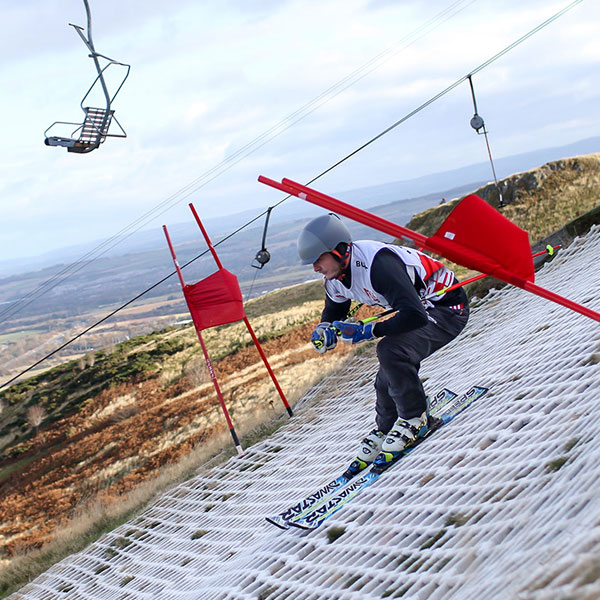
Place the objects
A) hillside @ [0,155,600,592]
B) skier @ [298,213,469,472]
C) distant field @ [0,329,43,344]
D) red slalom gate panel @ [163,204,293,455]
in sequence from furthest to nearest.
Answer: distant field @ [0,329,43,344] < hillside @ [0,155,600,592] < red slalom gate panel @ [163,204,293,455] < skier @ [298,213,469,472]

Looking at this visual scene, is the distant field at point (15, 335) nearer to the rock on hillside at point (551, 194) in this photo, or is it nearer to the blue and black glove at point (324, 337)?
the rock on hillside at point (551, 194)

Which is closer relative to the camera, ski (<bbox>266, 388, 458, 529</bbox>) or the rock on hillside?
ski (<bbox>266, 388, 458, 529</bbox>)

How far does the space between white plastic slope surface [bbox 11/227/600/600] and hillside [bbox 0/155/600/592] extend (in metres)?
1.47

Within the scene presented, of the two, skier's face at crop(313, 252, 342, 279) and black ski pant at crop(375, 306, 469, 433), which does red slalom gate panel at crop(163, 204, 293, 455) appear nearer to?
black ski pant at crop(375, 306, 469, 433)

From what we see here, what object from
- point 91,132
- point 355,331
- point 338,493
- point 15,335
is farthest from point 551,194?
point 15,335

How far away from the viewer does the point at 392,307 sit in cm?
455

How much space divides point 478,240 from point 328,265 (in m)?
1.19

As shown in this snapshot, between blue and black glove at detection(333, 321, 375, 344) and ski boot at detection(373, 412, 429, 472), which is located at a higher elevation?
blue and black glove at detection(333, 321, 375, 344)

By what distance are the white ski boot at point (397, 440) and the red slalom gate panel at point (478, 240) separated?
137 centimetres

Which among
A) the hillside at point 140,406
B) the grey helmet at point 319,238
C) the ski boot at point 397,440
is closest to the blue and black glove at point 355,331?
the grey helmet at point 319,238

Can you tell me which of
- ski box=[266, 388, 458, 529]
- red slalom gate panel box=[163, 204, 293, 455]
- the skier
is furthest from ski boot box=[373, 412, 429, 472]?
red slalom gate panel box=[163, 204, 293, 455]

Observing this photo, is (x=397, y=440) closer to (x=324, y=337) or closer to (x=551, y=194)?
(x=324, y=337)

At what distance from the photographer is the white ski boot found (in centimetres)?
500

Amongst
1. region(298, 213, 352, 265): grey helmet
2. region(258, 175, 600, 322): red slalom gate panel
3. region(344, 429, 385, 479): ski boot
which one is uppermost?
region(298, 213, 352, 265): grey helmet
